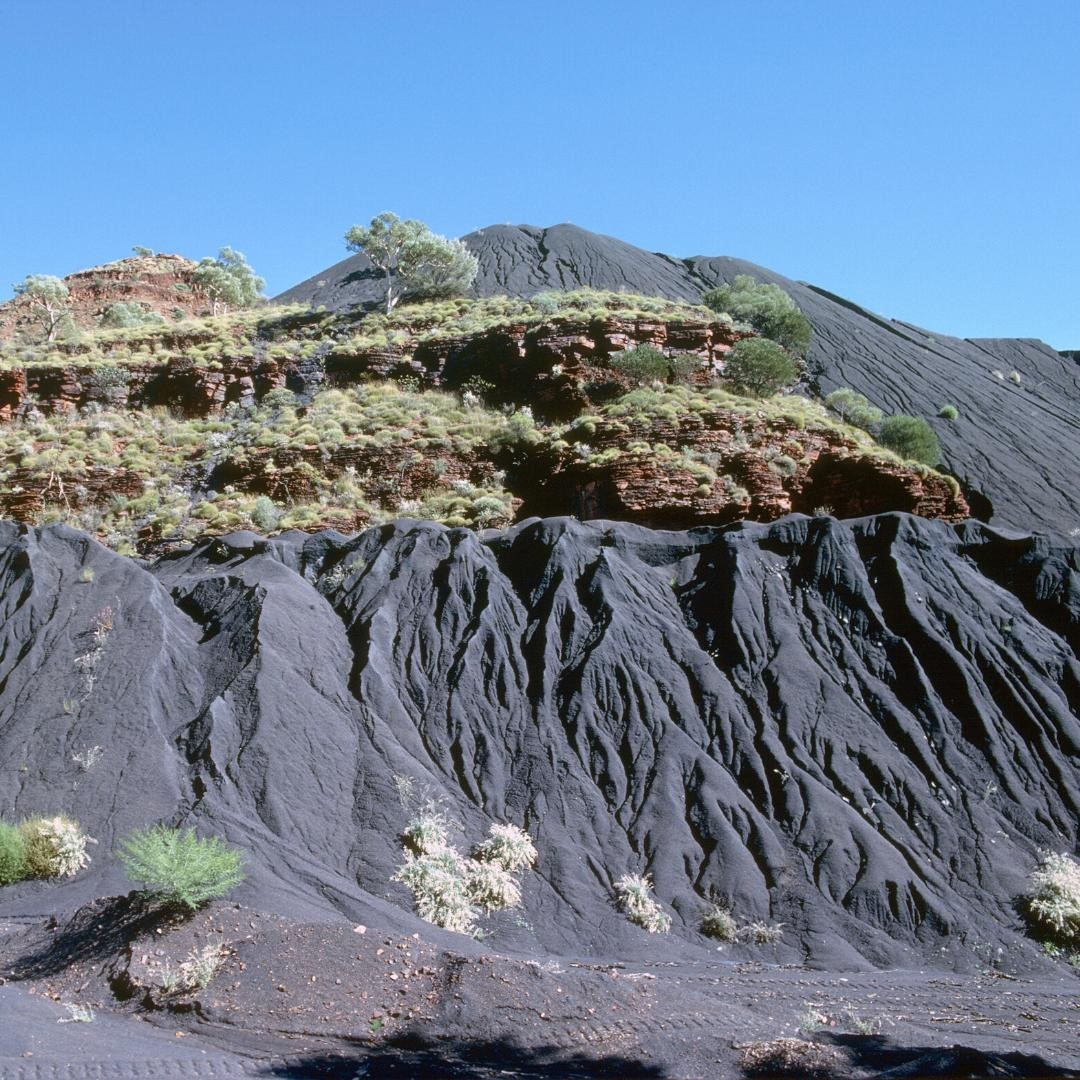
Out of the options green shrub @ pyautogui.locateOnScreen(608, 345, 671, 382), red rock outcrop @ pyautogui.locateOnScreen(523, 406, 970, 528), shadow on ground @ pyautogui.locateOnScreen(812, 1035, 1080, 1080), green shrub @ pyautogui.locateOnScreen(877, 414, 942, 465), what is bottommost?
shadow on ground @ pyautogui.locateOnScreen(812, 1035, 1080, 1080)

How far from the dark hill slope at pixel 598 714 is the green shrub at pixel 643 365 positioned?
12.1 m

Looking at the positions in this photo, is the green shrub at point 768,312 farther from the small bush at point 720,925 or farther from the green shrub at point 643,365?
the small bush at point 720,925

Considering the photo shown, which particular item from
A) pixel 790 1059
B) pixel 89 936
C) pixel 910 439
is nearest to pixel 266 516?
pixel 89 936

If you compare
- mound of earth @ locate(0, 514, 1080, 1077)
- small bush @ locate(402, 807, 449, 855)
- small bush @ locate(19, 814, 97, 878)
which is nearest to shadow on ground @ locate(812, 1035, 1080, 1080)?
mound of earth @ locate(0, 514, 1080, 1077)

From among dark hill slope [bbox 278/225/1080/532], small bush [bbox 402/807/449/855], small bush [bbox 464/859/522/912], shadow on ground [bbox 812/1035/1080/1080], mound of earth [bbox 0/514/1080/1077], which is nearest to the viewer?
shadow on ground [bbox 812/1035/1080/1080]

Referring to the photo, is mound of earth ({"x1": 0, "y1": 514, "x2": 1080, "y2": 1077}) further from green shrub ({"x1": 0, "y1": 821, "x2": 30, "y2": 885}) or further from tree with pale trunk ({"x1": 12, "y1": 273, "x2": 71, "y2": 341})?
tree with pale trunk ({"x1": 12, "y1": 273, "x2": 71, "y2": 341})

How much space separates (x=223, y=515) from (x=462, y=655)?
14.4 metres

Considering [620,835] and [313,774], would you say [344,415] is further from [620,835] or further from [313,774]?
[620,835]

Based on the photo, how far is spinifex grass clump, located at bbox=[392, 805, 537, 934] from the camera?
16.0m

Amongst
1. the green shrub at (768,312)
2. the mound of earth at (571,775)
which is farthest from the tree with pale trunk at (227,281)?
the mound of earth at (571,775)

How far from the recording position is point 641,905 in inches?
656

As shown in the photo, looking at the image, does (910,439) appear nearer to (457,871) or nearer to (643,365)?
(643,365)

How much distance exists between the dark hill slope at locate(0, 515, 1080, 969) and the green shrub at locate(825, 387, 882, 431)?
51.5ft

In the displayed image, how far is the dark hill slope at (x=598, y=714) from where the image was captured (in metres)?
16.9
